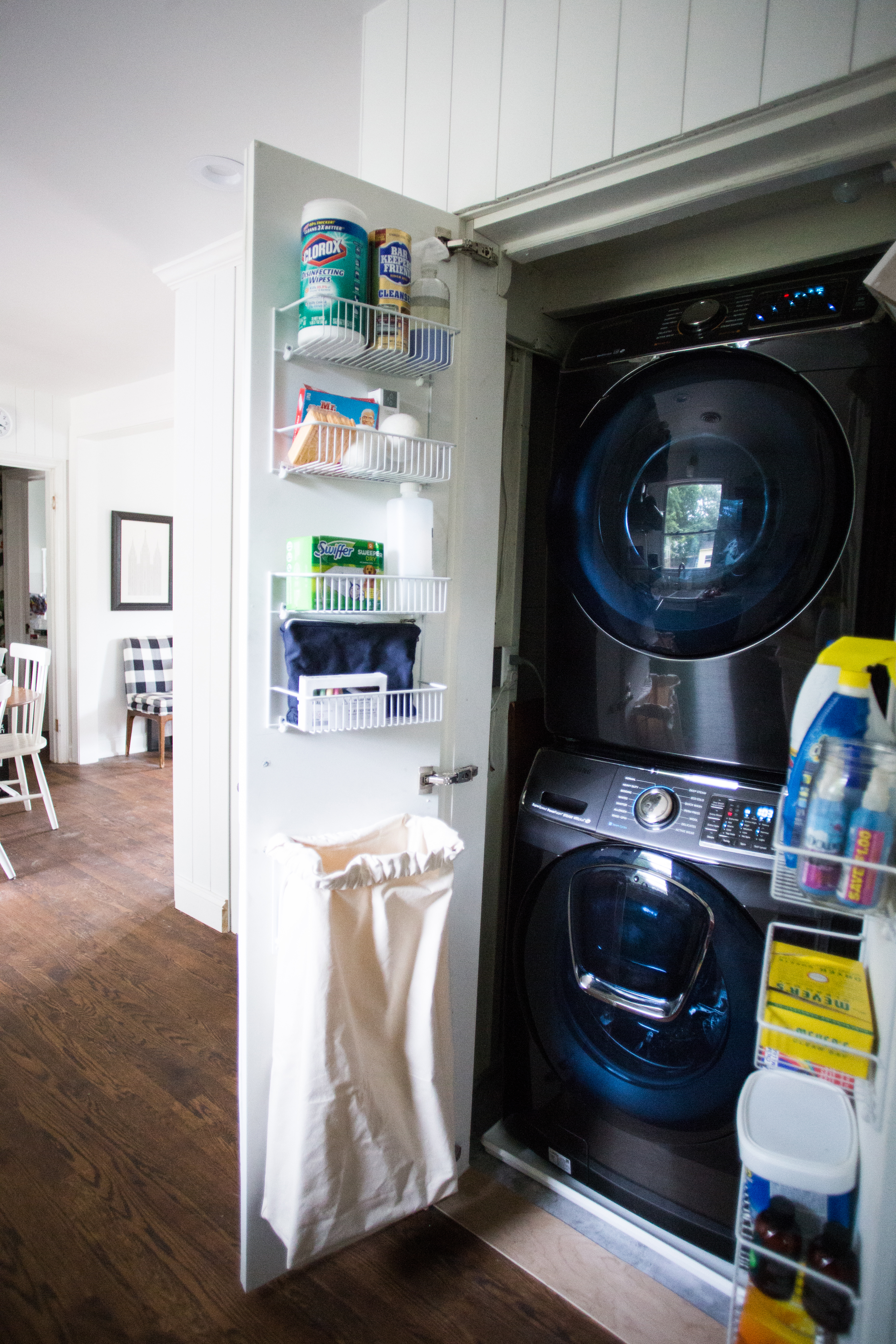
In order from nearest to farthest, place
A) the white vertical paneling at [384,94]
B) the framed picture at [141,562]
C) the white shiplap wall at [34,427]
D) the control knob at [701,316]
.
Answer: the control knob at [701,316] < the white vertical paneling at [384,94] < the white shiplap wall at [34,427] < the framed picture at [141,562]

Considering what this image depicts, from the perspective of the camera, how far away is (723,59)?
3.58ft

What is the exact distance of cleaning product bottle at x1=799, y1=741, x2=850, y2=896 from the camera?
2.86 ft

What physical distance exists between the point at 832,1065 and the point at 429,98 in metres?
1.80

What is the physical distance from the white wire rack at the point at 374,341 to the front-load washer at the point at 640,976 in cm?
85

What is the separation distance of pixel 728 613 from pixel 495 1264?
1323 mm

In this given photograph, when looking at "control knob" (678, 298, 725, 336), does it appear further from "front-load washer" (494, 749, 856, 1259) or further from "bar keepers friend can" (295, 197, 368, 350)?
"front-load washer" (494, 749, 856, 1259)

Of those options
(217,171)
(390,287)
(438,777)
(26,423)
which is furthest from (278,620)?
(26,423)

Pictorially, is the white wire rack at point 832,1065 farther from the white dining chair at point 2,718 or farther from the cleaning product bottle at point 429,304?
the white dining chair at point 2,718

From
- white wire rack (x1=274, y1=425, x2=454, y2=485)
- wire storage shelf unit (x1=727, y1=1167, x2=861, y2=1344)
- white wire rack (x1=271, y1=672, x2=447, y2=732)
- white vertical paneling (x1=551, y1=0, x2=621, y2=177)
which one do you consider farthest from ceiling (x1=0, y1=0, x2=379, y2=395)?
wire storage shelf unit (x1=727, y1=1167, x2=861, y2=1344)

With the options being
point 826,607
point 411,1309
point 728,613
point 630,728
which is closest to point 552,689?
point 630,728

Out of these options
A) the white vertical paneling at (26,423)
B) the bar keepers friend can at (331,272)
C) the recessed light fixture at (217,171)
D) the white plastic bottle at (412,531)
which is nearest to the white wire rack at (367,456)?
the white plastic bottle at (412,531)

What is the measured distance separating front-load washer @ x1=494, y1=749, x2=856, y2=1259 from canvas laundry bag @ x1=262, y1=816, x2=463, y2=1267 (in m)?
0.31

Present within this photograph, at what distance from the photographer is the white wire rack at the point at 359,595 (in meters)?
1.20

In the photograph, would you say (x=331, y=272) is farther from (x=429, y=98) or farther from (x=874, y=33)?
(x=874, y=33)
